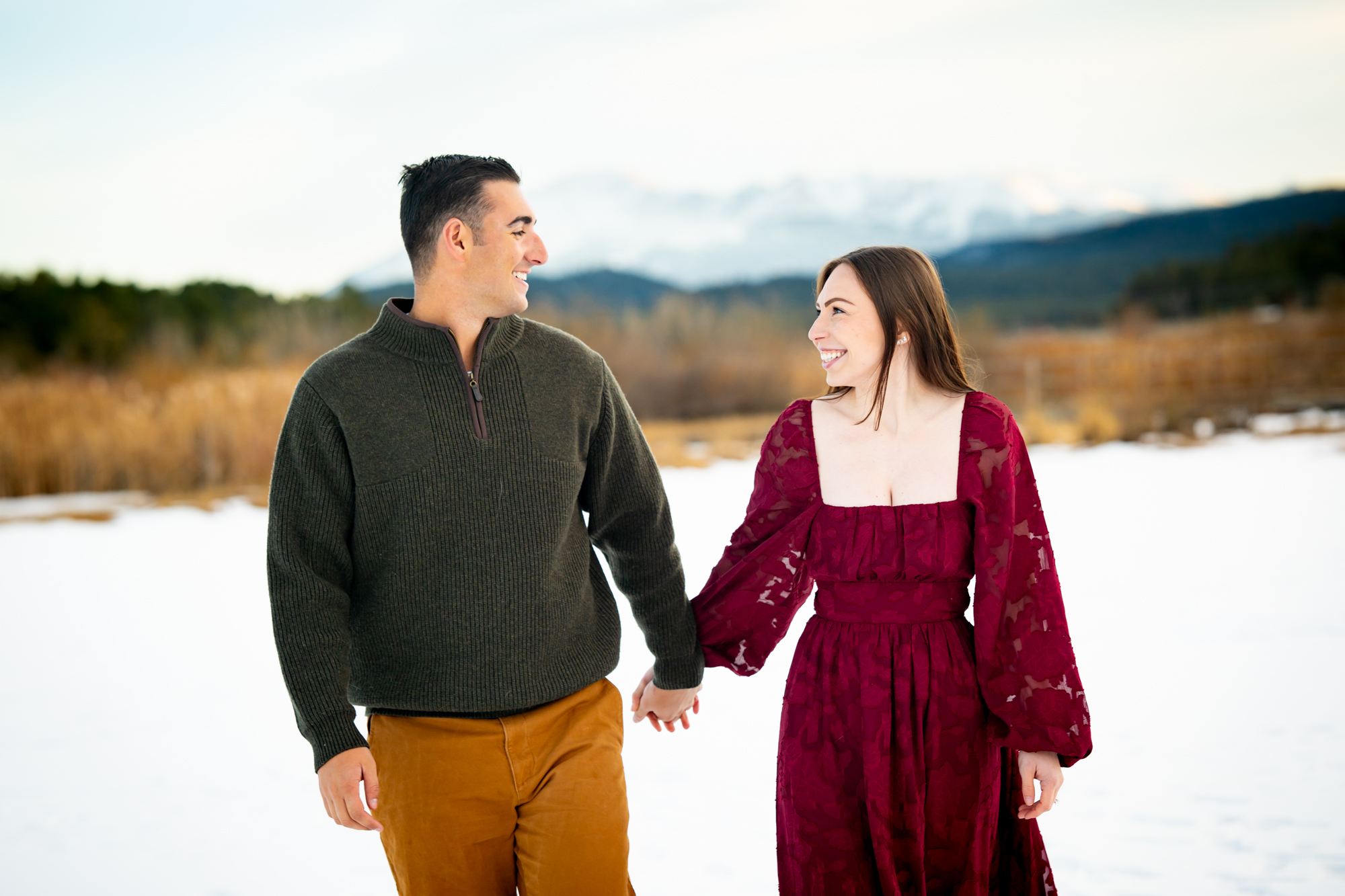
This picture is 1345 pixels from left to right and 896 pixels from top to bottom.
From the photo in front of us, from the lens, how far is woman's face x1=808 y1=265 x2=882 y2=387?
2.00m

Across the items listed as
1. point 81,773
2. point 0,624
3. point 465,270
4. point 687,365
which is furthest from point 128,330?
point 465,270

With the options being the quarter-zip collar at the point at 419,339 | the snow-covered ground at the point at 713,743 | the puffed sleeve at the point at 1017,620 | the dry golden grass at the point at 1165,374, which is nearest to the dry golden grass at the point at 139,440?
the snow-covered ground at the point at 713,743

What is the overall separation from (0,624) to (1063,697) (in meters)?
6.82

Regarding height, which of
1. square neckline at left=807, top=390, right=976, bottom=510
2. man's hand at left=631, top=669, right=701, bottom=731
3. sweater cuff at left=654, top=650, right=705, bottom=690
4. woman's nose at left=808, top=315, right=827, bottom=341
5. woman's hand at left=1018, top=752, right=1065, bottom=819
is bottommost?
woman's hand at left=1018, top=752, right=1065, bottom=819

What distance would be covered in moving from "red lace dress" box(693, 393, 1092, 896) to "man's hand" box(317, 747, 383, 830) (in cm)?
76

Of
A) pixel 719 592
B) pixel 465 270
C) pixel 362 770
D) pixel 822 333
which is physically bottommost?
pixel 362 770

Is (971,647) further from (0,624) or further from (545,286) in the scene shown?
(545,286)

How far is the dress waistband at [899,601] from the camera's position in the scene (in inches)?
77.5

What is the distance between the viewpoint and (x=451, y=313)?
1.93 m

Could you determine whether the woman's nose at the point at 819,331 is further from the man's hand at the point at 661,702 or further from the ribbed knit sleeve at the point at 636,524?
the man's hand at the point at 661,702

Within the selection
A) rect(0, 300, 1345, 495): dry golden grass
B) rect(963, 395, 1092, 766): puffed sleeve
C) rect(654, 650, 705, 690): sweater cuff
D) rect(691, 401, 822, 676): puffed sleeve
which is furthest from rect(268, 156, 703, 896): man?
rect(0, 300, 1345, 495): dry golden grass

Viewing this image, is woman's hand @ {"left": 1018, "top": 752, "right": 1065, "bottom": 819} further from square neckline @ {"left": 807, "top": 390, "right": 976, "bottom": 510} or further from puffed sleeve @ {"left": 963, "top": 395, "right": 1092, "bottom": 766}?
square neckline @ {"left": 807, "top": 390, "right": 976, "bottom": 510}

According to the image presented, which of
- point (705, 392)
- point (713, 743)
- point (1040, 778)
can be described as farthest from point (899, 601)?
point (705, 392)

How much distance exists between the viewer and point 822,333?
6.61 feet
